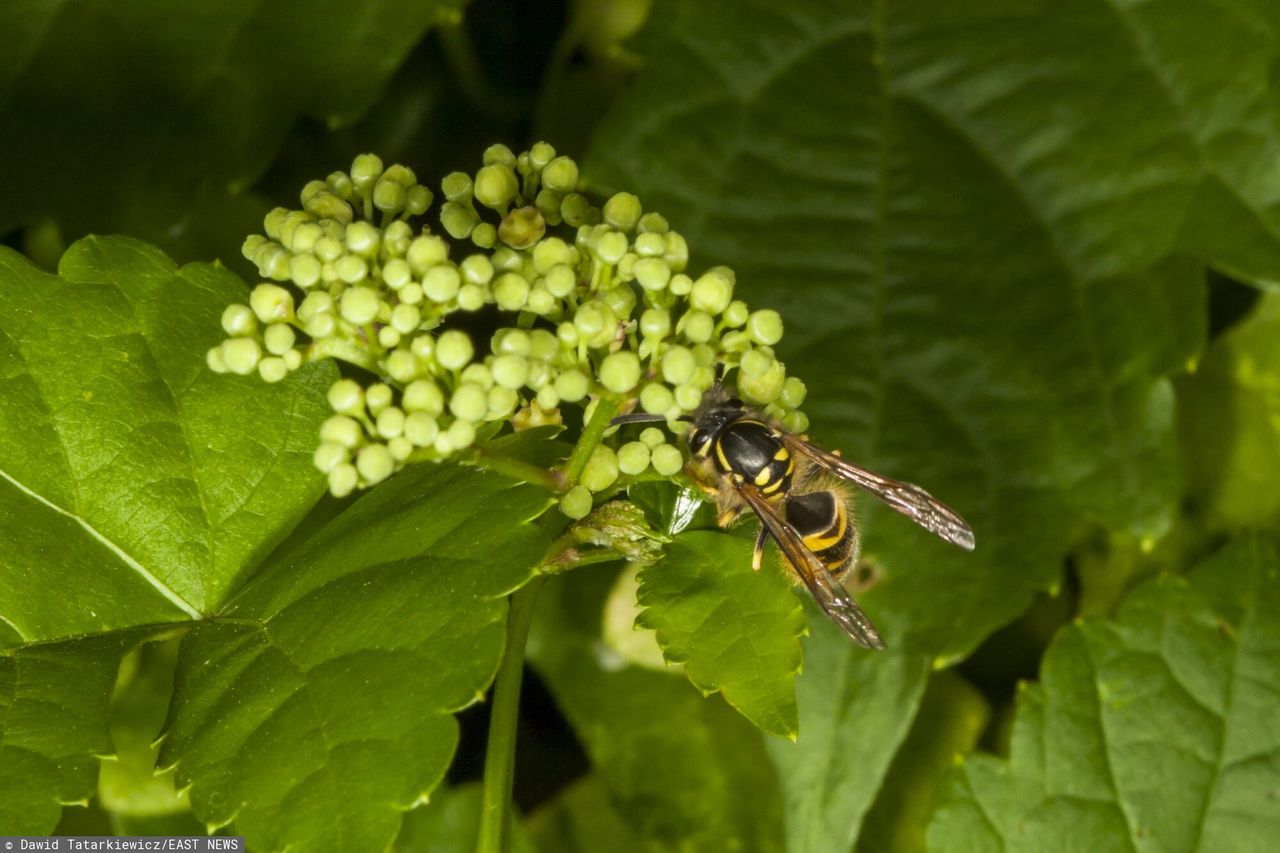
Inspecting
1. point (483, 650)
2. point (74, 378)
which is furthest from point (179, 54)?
point (483, 650)

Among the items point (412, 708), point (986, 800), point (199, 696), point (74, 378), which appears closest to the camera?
point (412, 708)

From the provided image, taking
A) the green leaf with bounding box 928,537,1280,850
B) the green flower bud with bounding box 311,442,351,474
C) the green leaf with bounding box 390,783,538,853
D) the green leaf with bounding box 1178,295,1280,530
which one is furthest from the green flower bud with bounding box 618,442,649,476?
the green leaf with bounding box 1178,295,1280,530

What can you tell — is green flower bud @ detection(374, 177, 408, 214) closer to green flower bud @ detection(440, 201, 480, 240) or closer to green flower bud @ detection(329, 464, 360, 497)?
green flower bud @ detection(440, 201, 480, 240)

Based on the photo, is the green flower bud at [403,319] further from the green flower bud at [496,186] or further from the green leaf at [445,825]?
the green leaf at [445,825]

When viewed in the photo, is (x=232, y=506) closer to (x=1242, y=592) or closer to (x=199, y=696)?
(x=199, y=696)

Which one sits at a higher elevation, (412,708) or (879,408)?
(879,408)

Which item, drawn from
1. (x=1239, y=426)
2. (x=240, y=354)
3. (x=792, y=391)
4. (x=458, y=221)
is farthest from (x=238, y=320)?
(x=1239, y=426)

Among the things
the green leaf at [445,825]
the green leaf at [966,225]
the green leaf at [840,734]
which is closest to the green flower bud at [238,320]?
the green leaf at [966,225]
